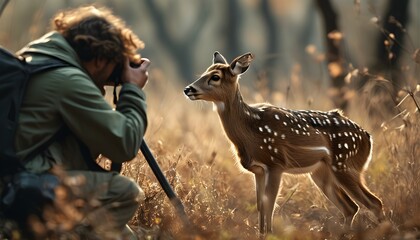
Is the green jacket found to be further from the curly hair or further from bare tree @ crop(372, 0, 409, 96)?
bare tree @ crop(372, 0, 409, 96)

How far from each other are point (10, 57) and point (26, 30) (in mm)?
4122

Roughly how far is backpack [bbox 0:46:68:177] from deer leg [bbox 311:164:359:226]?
11.0ft

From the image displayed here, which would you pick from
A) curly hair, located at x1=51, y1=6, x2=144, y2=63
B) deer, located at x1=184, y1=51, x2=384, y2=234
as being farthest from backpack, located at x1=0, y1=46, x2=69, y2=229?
deer, located at x1=184, y1=51, x2=384, y2=234

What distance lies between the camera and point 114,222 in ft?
18.9

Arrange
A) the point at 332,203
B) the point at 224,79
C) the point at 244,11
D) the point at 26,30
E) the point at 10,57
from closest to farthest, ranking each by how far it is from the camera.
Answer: the point at 10,57, the point at 224,79, the point at 332,203, the point at 26,30, the point at 244,11

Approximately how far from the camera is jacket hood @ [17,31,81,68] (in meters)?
5.63

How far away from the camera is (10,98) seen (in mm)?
5430

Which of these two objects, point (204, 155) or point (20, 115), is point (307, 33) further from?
point (20, 115)

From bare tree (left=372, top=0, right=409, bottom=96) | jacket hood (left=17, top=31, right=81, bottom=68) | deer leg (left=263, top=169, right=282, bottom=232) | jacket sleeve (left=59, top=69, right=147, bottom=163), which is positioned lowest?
bare tree (left=372, top=0, right=409, bottom=96)

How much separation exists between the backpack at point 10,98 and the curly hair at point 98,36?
1.23ft

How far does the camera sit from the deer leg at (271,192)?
7578mm

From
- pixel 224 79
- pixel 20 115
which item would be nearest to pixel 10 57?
pixel 20 115

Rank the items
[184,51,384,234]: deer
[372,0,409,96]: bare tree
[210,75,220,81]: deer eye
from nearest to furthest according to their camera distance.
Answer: [184,51,384,234]: deer → [210,75,220,81]: deer eye → [372,0,409,96]: bare tree

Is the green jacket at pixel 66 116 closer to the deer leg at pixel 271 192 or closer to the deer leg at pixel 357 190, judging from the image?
the deer leg at pixel 271 192
